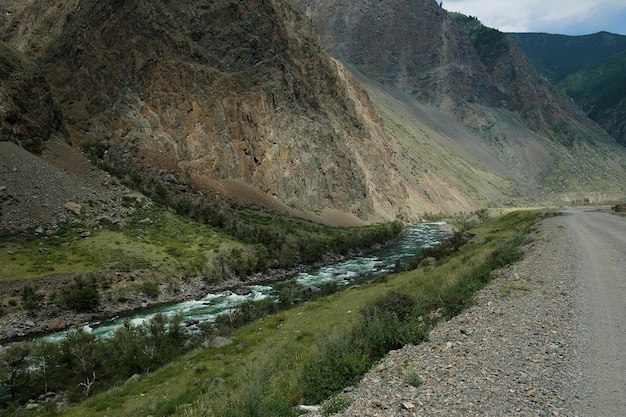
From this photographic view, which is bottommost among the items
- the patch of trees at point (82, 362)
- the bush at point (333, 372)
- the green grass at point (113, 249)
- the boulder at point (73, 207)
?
the patch of trees at point (82, 362)

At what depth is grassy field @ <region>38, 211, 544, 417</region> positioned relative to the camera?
1409 centimetres

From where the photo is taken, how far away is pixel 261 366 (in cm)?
1880

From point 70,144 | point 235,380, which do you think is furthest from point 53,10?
point 235,380

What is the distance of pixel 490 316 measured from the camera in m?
14.7

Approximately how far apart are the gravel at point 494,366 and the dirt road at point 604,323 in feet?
0.88

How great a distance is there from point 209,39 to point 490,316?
13161 cm

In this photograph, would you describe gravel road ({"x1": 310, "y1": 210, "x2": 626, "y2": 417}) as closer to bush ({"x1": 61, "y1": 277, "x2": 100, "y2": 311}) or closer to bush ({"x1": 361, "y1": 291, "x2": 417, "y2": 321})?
bush ({"x1": 361, "y1": 291, "x2": 417, "y2": 321})

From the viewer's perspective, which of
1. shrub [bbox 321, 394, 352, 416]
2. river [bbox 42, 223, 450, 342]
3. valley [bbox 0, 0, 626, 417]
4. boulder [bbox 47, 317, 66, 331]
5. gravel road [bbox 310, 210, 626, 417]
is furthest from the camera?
river [bbox 42, 223, 450, 342]

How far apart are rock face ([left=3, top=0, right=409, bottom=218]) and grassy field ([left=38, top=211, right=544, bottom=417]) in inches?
2826

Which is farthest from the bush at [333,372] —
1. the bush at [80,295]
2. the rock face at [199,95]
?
the rock face at [199,95]

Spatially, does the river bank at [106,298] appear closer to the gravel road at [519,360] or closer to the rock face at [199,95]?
the rock face at [199,95]

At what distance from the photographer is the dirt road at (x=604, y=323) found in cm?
895

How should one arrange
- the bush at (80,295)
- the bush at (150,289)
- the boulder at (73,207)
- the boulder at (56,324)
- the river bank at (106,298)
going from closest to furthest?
the river bank at (106,298)
the boulder at (56,324)
the bush at (80,295)
the bush at (150,289)
the boulder at (73,207)

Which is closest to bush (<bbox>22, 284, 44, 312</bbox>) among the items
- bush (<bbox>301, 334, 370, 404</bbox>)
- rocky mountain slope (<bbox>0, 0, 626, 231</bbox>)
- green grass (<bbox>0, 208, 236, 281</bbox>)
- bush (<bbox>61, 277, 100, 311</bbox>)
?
bush (<bbox>61, 277, 100, 311</bbox>)
